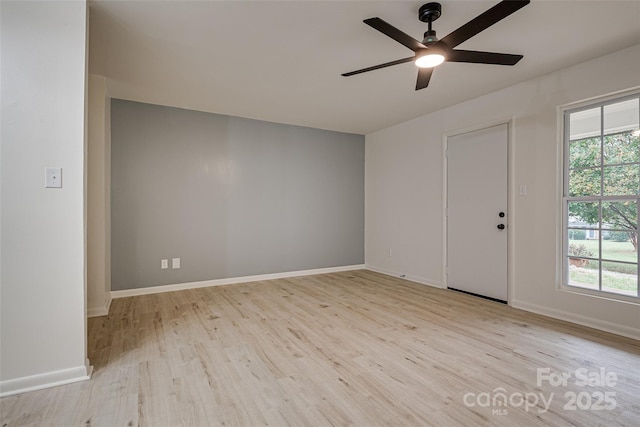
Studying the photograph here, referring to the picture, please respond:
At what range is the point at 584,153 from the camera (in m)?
3.03

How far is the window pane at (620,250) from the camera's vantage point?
8.98 feet

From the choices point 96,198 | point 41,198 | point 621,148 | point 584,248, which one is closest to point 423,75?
point 621,148

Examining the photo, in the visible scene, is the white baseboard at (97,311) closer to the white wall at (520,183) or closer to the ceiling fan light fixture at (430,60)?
the ceiling fan light fixture at (430,60)

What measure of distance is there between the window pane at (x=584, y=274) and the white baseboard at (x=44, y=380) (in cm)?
424

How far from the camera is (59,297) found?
76.9 inches

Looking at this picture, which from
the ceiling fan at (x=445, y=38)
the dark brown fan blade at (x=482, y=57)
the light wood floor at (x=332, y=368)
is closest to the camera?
the light wood floor at (x=332, y=368)

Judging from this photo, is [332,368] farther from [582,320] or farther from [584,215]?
[584,215]

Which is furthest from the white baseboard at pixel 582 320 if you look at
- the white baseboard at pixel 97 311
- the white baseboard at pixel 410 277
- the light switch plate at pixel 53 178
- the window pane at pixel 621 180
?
the white baseboard at pixel 97 311

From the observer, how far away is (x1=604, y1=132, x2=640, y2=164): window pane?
2721 mm

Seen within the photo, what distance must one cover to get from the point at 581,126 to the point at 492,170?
0.94m

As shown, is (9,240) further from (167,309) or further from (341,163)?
(341,163)

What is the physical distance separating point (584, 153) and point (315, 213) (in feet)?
11.9

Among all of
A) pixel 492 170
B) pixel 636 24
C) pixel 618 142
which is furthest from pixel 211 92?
pixel 618 142

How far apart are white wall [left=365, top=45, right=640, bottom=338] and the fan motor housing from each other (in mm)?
1886
